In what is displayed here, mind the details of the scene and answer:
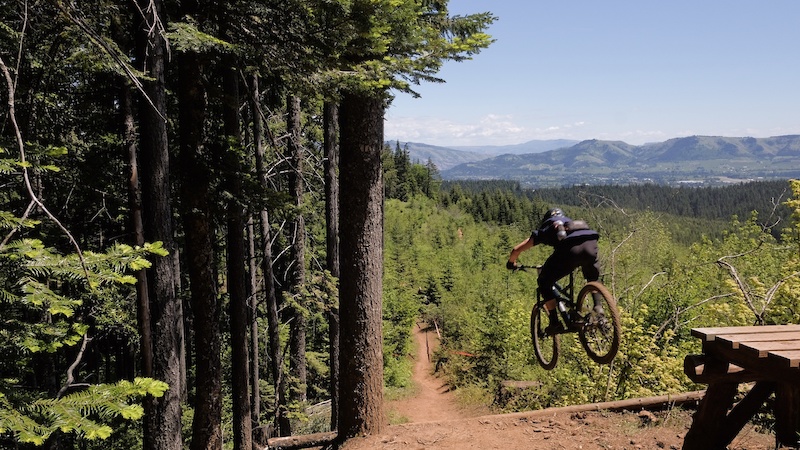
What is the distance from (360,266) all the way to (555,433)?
3.28 meters

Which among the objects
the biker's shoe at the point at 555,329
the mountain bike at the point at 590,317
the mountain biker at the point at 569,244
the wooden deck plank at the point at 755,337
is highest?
the mountain biker at the point at 569,244

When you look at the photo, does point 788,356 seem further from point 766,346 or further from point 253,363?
point 253,363

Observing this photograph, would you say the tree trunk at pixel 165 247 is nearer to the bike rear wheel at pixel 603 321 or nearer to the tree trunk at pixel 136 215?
the tree trunk at pixel 136 215

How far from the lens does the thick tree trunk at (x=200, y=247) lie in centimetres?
570

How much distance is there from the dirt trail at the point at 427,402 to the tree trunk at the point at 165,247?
11.4 meters

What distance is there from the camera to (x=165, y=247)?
528 centimetres

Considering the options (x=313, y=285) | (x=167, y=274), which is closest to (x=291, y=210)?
(x=167, y=274)

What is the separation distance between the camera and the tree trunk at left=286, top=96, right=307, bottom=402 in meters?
9.71

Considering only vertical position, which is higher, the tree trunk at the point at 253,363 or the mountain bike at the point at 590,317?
the mountain bike at the point at 590,317

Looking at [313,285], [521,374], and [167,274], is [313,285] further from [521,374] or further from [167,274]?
[521,374]

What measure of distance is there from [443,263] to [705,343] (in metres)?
36.1

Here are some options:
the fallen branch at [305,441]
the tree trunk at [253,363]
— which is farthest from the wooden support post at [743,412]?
the tree trunk at [253,363]

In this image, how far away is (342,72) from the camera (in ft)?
15.8

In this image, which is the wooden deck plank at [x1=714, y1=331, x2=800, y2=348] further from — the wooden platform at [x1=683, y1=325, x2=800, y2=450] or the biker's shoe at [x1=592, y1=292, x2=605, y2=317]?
the biker's shoe at [x1=592, y1=292, x2=605, y2=317]
